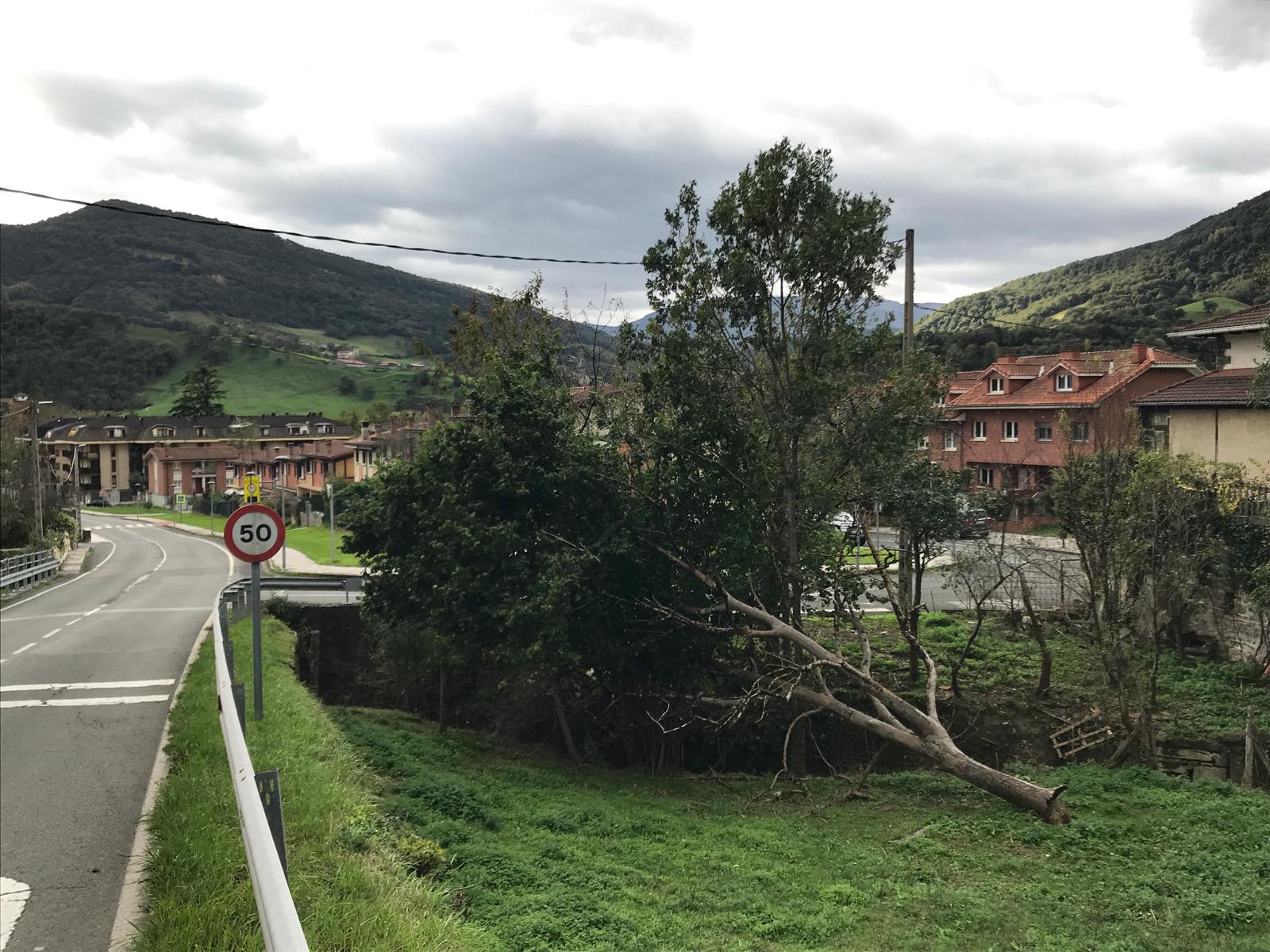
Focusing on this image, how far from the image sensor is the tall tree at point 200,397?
4862 inches

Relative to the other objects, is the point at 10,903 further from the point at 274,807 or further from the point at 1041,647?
the point at 1041,647

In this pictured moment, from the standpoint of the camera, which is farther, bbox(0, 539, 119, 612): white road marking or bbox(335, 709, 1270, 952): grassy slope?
bbox(0, 539, 119, 612): white road marking

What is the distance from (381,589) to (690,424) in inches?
255

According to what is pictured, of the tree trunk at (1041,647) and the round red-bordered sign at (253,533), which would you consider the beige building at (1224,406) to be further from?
the round red-bordered sign at (253,533)

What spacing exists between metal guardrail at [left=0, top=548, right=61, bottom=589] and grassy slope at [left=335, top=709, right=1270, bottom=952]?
79.1 ft

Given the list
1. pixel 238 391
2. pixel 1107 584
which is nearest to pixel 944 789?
pixel 1107 584

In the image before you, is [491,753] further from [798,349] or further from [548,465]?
[798,349]

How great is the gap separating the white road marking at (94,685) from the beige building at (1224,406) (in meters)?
24.5

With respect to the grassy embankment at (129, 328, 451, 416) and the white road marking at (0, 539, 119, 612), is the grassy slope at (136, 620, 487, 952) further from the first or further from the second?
the grassy embankment at (129, 328, 451, 416)

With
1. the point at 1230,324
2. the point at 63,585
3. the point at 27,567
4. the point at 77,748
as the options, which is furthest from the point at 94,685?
the point at 1230,324

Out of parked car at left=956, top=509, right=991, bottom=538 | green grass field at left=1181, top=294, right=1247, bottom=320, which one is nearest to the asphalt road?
parked car at left=956, top=509, right=991, bottom=538

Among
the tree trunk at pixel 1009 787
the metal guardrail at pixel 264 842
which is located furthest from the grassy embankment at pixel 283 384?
the metal guardrail at pixel 264 842

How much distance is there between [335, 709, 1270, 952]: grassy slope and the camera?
7.87 m

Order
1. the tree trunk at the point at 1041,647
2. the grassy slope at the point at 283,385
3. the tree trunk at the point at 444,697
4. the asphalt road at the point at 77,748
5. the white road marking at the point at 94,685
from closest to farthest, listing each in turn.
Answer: the asphalt road at the point at 77,748
the white road marking at the point at 94,685
the tree trunk at the point at 1041,647
the tree trunk at the point at 444,697
the grassy slope at the point at 283,385
